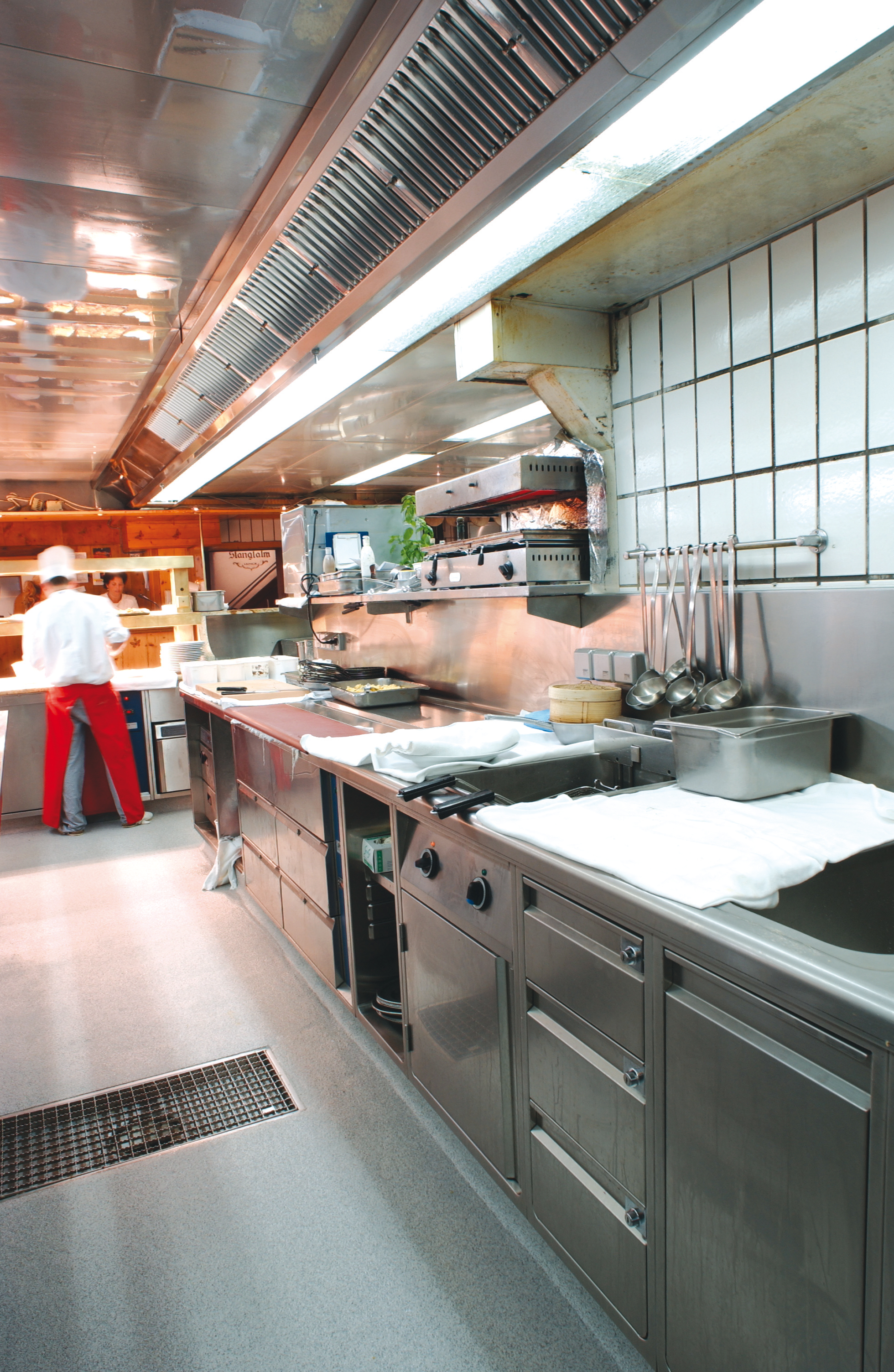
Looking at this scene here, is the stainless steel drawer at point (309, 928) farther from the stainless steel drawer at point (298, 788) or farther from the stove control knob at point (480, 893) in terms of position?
the stove control knob at point (480, 893)

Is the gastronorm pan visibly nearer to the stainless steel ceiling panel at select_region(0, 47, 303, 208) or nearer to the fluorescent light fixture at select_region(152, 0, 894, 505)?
the fluorescent light fixture at select_region(152, 0, 894, 505)

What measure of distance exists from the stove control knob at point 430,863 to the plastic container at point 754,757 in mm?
580

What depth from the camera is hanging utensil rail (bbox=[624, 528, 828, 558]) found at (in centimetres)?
181

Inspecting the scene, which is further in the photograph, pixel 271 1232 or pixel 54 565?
pixel 54 565

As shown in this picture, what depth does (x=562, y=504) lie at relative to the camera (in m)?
2.59

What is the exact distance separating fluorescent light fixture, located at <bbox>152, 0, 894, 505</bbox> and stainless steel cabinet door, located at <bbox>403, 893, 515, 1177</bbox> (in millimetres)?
1522

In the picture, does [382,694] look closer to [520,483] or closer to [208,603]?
[520,483]

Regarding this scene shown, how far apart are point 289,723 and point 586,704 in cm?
128

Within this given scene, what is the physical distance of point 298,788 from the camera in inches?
107

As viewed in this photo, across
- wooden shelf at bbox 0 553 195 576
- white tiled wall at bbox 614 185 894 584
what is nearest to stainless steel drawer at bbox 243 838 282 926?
white tiled wall at bbox 614 185 894 584

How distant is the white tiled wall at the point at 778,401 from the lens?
66.0 inches

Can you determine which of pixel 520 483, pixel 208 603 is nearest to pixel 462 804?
pixel 520 483

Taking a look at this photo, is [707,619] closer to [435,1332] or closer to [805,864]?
[805,864]

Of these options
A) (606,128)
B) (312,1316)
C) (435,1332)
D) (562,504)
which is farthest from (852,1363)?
(562,504)
